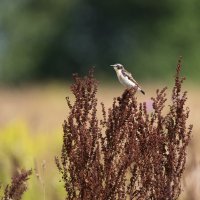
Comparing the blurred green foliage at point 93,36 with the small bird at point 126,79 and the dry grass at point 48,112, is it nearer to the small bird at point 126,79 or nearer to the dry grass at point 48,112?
the dry grass at point 48,112

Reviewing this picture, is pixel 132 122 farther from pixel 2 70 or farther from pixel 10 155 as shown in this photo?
pixel 2 70

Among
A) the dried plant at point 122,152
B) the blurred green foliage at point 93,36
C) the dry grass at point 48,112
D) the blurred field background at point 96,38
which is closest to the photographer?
the dried plant at point 122,152

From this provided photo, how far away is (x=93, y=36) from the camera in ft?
180

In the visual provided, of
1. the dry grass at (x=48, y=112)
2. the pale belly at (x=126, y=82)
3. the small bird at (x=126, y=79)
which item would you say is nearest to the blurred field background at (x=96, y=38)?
the dry grass at (x=48, y=112)

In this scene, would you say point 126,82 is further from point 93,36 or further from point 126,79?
point 93,36

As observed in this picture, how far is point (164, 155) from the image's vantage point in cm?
673

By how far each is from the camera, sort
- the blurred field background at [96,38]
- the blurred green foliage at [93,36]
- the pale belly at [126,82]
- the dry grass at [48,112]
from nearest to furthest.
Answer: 1. the dry grass at [48,112]
2. the pale belly at [126,82]
3. the blurred field background at [96,38]
4. the blurred green foliage at [93,36]

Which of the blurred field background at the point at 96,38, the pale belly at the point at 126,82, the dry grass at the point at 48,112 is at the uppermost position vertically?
the blurred field background at the point at 96,38

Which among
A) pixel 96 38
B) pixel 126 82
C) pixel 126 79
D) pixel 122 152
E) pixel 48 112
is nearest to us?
pixel 122 152

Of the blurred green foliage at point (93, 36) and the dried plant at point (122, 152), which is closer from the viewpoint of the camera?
the dried plant at point (122, 152)

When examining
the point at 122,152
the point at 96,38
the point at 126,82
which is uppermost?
the point at 96,38

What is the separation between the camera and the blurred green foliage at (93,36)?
51.3 m

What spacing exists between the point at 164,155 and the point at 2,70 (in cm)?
4483

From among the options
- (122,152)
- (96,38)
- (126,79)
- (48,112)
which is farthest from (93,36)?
(122,152)
